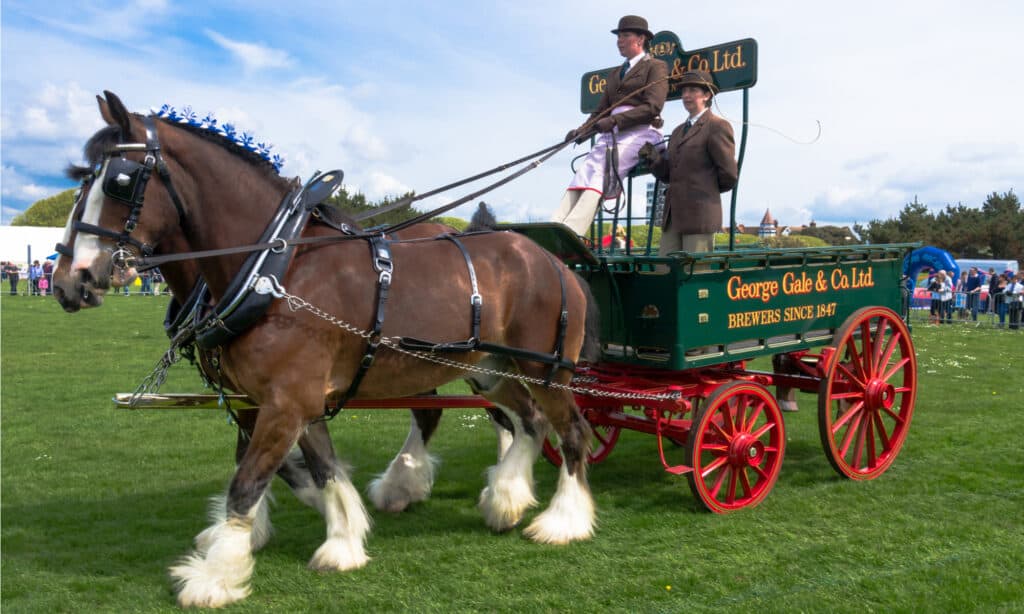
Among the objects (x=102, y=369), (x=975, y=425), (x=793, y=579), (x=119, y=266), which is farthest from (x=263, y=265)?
(x=102, y=369)

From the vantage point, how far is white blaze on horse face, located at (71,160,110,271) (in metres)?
3.70

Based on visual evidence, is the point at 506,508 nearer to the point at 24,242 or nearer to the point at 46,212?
the point at 24,242

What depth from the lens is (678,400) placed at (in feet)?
17.2

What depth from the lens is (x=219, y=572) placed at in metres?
4.04

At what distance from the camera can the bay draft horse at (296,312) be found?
383 centimetres

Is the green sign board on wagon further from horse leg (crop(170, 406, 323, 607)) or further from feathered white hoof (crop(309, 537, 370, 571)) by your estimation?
feathered white hoof (crop(309, 537, 370, 571))

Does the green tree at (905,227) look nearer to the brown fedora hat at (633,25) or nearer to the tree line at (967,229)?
the tree line at (967,229)

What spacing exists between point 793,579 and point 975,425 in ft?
16.4

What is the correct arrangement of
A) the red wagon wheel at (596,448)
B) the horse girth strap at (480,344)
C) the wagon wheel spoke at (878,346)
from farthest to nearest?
the red wagon wheel at (596,448), the wagon wheel spoke at (878,346), the horse girth strap at (480,344)

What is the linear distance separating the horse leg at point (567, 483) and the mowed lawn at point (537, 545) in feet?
0.39

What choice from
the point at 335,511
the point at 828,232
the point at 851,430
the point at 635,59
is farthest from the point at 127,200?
the point at 828,232

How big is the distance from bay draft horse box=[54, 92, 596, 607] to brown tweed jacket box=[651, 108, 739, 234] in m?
1.39

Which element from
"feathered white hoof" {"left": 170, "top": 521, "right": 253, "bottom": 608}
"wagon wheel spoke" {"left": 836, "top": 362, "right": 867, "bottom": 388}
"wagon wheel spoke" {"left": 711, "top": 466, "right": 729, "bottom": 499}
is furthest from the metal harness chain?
"wagon wheel spoke" {"left": 836, "top": 362, "right": 867, "bottom": 388}

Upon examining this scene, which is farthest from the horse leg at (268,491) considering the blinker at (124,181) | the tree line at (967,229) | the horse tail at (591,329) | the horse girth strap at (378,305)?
the tree line at (967,229)
